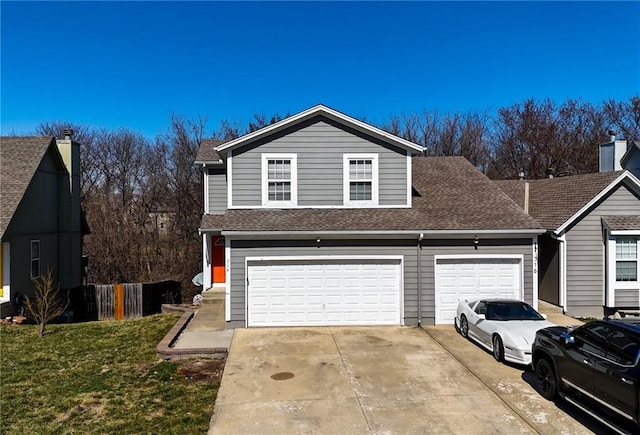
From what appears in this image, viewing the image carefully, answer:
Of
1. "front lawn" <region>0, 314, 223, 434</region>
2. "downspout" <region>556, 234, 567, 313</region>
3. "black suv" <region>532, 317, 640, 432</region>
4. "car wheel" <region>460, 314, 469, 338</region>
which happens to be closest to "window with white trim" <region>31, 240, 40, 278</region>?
"front lawn" <region>0, 314, 223, 434</region>

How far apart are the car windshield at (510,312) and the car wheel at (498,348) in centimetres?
78

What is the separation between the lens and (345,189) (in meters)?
14.6

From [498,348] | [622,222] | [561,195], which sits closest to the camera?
[498,348]

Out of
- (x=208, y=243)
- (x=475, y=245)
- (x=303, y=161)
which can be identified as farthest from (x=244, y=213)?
(x=475, y=245)

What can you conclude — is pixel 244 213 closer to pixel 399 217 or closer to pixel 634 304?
pixel 399 217

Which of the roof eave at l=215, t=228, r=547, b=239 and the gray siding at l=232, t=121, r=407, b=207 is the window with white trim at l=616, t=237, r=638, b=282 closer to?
the roof eave at l=215, t=228, r=547, b=239

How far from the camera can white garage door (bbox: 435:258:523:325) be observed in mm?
13734

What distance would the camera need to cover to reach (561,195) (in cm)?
1752

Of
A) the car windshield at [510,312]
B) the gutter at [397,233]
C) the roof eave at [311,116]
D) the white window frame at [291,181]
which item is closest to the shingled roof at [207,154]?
the roof eave at [311,116]

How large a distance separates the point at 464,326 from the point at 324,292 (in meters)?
4.11

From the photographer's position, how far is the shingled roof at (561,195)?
15836 millimetres

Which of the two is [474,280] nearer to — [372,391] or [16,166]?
[372,391]

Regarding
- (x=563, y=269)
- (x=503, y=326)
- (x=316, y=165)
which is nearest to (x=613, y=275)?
(x=563, y=269)

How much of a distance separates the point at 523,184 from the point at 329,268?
39.0 feet
